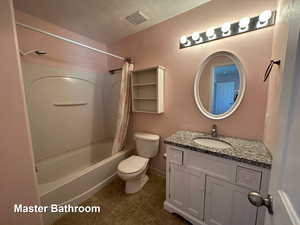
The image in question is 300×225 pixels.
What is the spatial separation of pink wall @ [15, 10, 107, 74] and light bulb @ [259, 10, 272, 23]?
96.4 inches

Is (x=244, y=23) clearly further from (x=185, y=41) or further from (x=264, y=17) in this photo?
(x=185, y=41)

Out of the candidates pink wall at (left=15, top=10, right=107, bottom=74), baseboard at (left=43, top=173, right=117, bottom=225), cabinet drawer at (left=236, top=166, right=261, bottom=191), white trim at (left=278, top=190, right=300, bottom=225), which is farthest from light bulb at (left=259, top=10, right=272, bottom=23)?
baseboard at (left=43, top=173, right=117, bottom=225)

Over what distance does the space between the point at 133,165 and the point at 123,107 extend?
93 centimetres

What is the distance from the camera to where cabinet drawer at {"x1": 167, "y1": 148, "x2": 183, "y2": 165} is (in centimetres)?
130

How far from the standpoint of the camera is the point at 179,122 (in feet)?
5.97

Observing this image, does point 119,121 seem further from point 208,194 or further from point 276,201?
point 276,201

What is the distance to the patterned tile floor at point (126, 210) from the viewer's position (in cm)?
134

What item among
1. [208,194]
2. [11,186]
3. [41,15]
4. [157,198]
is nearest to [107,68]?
[41,15]

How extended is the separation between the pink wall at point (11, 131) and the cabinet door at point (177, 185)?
122 cm

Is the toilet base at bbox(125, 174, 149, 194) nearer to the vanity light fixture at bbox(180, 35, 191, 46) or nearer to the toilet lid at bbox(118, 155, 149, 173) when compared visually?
the toilet lid at bbox(118, 155, 149, 173)

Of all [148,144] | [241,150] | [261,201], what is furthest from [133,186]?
[261,201]

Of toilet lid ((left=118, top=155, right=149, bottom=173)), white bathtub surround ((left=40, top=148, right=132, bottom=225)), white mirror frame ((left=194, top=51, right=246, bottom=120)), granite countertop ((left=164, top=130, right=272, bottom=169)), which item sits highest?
white mirror frame ((left=194, top=51, right=246, bottom=120))

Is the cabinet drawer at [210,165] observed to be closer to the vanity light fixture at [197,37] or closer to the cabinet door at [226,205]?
the cabinet door at [226,205]

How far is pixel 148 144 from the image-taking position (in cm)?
193
